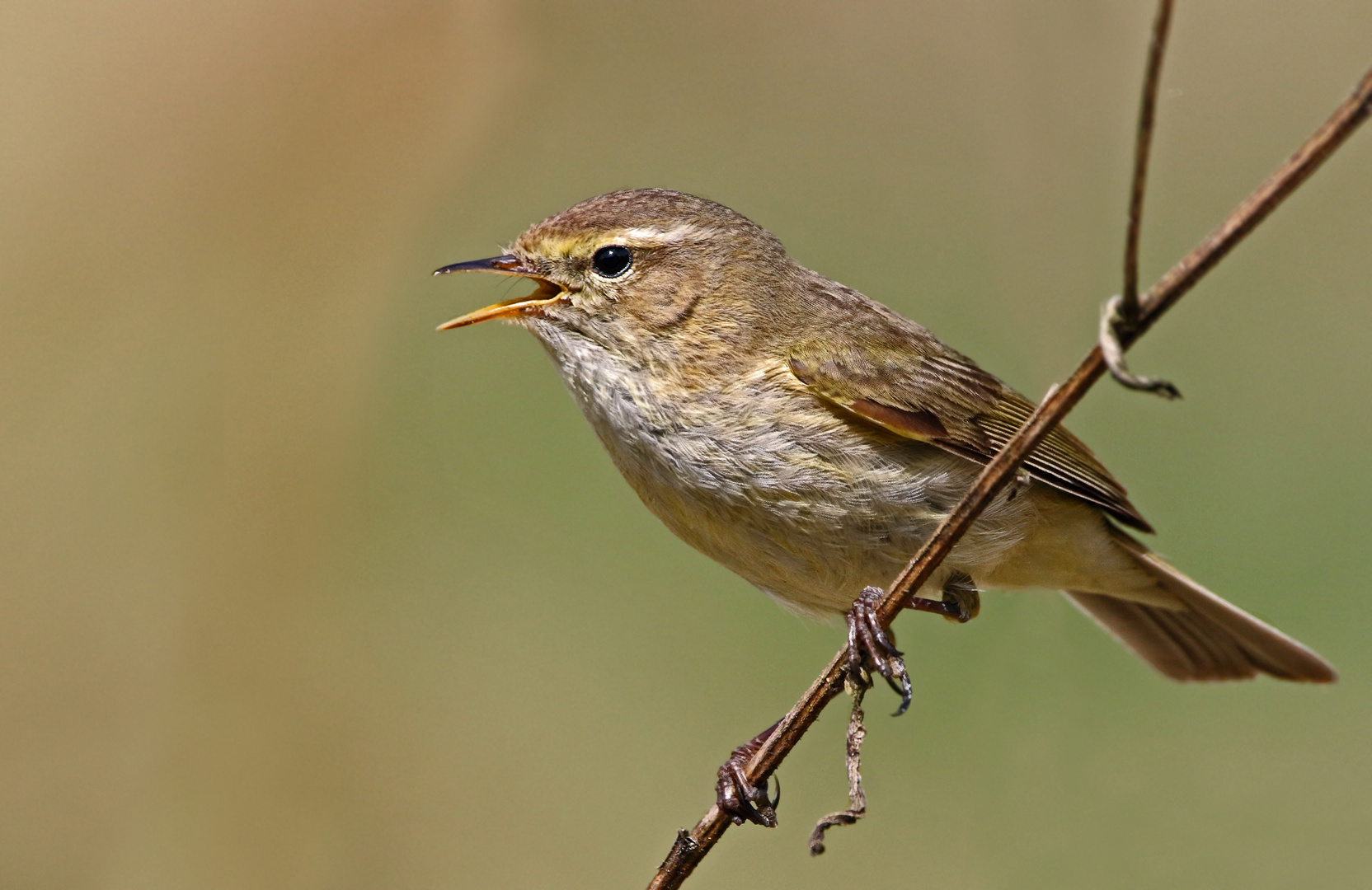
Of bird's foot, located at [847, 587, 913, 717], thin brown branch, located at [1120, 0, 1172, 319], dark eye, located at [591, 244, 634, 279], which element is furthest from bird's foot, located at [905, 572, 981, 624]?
thin brown branch, located at [1120, 0, 1172, 319]

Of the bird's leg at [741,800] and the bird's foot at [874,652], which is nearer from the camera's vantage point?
the bird's foot at [874,652]

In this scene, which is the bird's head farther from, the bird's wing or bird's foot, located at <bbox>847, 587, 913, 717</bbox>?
bird's foot, located at <bbox>847, 587, 913, 717</bbox>

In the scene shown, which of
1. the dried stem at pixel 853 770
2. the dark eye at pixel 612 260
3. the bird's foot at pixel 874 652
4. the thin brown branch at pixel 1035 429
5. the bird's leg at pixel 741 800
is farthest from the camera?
the dark eye at pixel 612 260

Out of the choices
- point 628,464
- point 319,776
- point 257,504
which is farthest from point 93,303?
point 628,464

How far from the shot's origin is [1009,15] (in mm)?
5727

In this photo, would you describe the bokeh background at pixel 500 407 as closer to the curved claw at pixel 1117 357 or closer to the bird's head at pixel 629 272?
the bird's head at pixel 629 272

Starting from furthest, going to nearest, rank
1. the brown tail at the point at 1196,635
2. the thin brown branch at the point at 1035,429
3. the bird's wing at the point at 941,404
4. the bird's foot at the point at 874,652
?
the brown tail at the point at 1196,635
the bird's wing at the point at 941,404
the bird's foot at the point at 874,652
the thin brown branch at the point at 1035,429

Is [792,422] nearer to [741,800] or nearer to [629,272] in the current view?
[629,272]

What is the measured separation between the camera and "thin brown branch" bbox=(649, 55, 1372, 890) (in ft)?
4.67

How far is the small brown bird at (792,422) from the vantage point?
297cm

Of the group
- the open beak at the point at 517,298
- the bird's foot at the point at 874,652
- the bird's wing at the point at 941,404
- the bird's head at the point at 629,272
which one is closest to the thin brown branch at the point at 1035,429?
the bird's foot at the point at 874,652

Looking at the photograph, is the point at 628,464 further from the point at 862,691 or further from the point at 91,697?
the point at 91,697

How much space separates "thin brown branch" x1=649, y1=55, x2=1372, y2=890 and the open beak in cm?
131

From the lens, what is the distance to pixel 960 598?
3.36 metres
